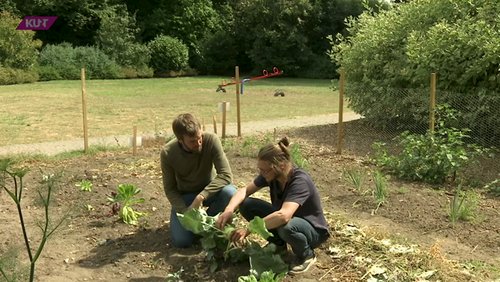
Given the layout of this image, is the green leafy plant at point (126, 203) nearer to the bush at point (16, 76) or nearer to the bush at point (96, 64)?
the bush at point (16, 76)

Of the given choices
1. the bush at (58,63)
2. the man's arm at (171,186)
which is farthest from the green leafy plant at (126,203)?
the bush at (58,63)

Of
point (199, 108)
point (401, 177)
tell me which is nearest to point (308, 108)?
point (199, 108)

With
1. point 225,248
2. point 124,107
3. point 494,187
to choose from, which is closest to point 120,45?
point 124,107

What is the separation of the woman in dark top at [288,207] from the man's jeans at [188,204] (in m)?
0.40

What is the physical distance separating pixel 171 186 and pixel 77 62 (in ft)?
98.1

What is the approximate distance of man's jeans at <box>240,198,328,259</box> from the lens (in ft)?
12.9

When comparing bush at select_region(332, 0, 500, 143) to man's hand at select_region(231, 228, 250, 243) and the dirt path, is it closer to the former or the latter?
the dirt path

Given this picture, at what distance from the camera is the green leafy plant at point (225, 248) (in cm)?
393

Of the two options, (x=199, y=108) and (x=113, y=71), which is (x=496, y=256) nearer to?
(x=199, y=108)

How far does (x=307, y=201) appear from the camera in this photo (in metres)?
4.11

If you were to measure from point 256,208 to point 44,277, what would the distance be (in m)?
1.65

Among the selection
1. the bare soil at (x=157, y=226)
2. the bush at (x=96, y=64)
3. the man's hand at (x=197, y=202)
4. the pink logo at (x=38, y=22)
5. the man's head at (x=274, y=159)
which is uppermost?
the pink logo at (x=38, y=22)

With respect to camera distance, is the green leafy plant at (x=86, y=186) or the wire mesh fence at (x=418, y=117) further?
the wire mesh fence at (x=418, y=117)

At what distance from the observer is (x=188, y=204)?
4.80 meters
